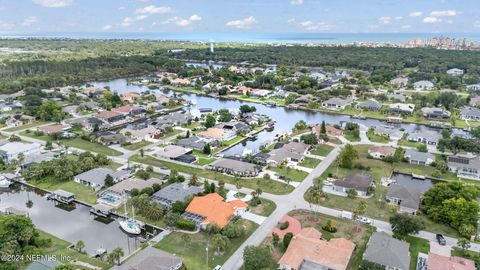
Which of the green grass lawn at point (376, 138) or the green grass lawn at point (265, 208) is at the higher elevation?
the green grass lawn at point (376, 138)

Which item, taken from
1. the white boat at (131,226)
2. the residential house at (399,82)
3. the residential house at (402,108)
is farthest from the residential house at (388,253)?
the residential house at (399,82)

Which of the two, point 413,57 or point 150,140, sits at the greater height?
point 413,57

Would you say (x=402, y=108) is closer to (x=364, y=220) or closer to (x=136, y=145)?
(x=364, y=220)

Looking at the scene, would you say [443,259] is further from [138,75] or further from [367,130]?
[138,75]

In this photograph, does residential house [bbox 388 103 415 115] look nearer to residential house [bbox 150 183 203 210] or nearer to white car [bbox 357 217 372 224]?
white car [bbox 357 217 372 224]

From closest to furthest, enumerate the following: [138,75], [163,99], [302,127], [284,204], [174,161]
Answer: [284,204] < [174,161] < [302,127] < [163,99] < [138,75]

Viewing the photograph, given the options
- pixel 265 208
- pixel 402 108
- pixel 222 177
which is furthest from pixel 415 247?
pixel 402 108

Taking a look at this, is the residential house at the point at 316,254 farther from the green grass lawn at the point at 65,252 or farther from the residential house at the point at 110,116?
the residential house at the point at 110,116

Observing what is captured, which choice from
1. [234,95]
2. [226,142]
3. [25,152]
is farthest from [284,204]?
[234,95]
